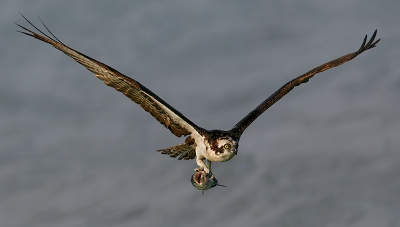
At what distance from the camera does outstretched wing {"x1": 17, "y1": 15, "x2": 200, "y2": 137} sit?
21.2 m

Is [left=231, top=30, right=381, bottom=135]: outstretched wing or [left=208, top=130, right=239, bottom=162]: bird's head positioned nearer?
[left=208, top=130, right=239, bottom=162]: bird's head

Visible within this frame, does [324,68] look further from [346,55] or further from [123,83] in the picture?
[123,83]

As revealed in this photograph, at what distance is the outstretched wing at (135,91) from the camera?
2120 cm

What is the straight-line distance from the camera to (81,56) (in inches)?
837

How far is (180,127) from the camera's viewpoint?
23438 mm

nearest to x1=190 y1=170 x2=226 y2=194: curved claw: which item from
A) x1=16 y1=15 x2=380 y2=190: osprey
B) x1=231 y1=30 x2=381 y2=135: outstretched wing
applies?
x1=16 y1=15 x2=380 y2=190: osprey

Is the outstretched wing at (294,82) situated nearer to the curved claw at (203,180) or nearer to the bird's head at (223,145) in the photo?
the bird's head at (223,145)

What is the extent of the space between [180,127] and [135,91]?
213 centimetres

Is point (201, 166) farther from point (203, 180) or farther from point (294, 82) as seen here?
point (294, 82)

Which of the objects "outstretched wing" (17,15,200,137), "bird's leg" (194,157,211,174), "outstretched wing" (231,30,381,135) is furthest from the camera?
"outstretched wing" (231,30,381,135)

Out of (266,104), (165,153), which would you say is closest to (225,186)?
(165,153)

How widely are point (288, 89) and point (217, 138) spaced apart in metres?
5.04

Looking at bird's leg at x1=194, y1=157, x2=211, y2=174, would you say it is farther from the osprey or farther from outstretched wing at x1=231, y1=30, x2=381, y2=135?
outstretched wing at x1=231, y1=30, x2=381, y2=135

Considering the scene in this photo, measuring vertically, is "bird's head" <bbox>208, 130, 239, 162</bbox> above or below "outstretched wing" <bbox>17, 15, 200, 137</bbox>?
below
